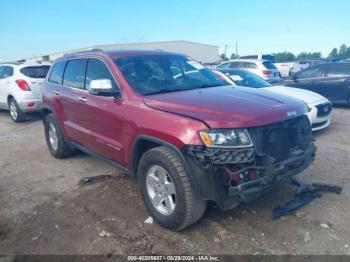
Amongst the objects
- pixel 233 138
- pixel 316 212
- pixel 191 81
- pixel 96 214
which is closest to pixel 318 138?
pixel 316 212

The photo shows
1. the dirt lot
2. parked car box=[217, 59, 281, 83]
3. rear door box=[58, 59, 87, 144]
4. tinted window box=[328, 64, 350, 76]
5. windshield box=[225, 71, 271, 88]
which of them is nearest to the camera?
the dirt lot

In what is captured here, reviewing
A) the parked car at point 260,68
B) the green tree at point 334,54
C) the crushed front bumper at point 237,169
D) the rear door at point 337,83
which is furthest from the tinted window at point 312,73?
the green tree at point 334,54

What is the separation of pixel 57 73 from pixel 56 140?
1206 millimetres

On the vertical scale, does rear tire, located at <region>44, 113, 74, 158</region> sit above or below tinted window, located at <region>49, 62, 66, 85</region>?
below

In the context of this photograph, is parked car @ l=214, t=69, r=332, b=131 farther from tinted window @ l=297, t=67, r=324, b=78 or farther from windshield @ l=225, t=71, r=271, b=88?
tinted window @ l=297, t=67, r=324, b=78

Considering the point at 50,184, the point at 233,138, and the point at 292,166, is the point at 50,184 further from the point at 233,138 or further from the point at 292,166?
the point at 292,166

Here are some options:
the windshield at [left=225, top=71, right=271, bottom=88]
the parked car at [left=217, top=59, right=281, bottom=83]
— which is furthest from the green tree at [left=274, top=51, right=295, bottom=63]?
the windshield at [left=225, top=71, right=271, bottom=88]

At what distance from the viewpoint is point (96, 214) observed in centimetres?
377

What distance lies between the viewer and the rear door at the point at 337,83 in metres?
9.66

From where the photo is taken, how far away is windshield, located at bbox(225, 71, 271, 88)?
7531 mm

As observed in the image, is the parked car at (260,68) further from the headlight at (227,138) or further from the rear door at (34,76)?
the headlight at (227,138)

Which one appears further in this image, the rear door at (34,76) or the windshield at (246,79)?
the rear door at (34,76)

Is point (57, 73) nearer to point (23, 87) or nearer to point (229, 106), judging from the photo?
point (229, 106)

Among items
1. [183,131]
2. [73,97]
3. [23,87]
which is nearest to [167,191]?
[183,131]
